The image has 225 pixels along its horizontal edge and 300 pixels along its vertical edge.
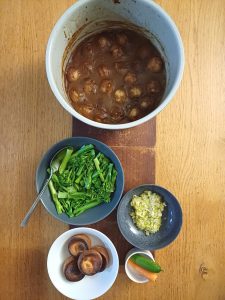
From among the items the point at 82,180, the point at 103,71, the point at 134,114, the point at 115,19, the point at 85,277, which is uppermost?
the point at 115,19

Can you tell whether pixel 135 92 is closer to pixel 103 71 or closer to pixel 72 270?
pixel 103 71

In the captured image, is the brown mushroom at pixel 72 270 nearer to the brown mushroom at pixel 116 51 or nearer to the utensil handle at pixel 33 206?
the utensil handle at pixel 33 206

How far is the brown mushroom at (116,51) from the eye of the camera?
0.90 metres

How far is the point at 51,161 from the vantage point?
101 cm

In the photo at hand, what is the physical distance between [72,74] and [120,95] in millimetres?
126

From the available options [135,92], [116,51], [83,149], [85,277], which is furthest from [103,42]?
[85,277]

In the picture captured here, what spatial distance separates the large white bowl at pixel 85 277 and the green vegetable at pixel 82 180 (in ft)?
0.24

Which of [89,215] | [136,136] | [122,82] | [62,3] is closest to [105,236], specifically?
[89,215]

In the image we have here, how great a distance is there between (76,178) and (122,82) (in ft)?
0.98

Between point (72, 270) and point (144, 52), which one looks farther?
point (72, 270)

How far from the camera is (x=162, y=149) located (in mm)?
1056

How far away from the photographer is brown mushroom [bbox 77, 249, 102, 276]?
3.28ft

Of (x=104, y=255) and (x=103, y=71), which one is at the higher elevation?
(x=103, y=71)

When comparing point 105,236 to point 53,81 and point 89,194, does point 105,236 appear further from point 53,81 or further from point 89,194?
point 53,81
